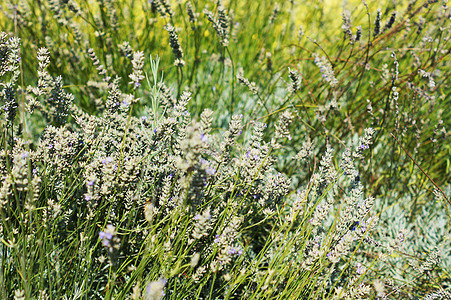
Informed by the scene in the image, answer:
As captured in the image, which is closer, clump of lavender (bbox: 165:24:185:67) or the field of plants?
the field of plants

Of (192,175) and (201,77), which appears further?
(201,77)

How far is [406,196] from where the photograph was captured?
2.24 metres

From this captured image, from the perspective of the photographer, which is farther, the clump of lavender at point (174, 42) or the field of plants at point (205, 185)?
the clump of lavender at point (174, 42)

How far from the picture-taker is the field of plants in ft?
3.49

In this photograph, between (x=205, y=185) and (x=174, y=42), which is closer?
(x=205, y=185)

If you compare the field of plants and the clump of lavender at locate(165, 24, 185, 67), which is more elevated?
the clump of lavender at locate(165, 24, 185, 67)

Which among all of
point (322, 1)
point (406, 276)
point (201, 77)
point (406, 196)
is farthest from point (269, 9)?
point (406, 276)

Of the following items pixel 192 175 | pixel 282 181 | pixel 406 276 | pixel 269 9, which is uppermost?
pixel 269 9

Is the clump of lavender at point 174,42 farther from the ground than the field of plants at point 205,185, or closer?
farther from the ground

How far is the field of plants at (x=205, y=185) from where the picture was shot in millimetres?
1062

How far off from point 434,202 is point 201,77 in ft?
6.39

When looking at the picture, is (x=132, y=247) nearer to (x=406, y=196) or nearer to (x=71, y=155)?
(x=71, y=155)

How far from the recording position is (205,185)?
113 cm

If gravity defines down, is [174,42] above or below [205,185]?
above
